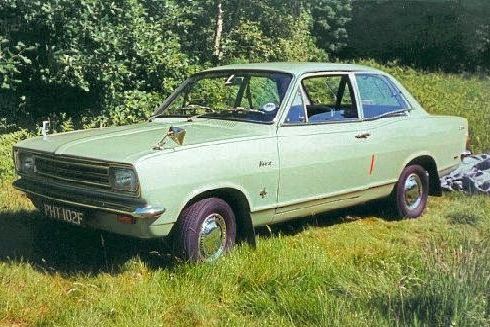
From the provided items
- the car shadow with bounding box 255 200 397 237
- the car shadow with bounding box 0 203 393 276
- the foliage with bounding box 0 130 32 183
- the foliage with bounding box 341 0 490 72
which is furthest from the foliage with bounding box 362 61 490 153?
the foliage with bounding box 341 0 490 72

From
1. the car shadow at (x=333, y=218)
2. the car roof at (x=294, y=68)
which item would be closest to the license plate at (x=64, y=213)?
the car shadow at (x=333, y=218)

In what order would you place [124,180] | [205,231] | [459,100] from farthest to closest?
1. [459,100]
2. [205,231]
3. [124,180]

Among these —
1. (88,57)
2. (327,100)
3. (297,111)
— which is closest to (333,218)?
(327,100)

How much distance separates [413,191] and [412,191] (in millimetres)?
18

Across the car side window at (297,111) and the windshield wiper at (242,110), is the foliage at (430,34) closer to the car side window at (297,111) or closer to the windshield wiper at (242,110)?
the car side window at (297,111)

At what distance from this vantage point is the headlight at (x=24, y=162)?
5025 mm

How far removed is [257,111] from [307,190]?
31.0 inches

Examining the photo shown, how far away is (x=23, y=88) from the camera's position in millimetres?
9469

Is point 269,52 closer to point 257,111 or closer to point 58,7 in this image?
point 58,7

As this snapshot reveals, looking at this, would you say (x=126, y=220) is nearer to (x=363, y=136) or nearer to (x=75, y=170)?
(x=75, y=170)

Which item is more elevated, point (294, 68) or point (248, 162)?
point (294, 68)

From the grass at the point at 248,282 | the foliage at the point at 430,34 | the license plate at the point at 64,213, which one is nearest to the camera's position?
the grass at the point at 248,282

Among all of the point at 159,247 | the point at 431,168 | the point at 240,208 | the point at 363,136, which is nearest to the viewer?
the point at 240,208

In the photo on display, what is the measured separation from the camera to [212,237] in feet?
15.8
